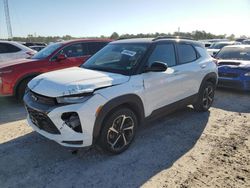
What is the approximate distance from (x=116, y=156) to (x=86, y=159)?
459 millimetres

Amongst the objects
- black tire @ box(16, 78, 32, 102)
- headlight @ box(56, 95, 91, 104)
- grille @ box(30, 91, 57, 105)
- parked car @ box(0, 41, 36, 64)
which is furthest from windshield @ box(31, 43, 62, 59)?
headlight @ box(56, 95, 91, 104)

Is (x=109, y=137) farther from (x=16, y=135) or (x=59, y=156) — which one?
(x=16, y=135)

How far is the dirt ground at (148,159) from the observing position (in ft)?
10.1

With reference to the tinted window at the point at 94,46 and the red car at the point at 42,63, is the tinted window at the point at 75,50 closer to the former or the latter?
the red car at the point at 42,63

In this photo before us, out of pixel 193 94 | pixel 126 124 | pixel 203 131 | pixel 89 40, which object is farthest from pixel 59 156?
pixel 89 40

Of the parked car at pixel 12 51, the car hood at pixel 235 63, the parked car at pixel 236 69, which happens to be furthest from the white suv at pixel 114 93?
the parked car at pixel 12 51

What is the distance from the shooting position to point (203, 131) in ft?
15.1

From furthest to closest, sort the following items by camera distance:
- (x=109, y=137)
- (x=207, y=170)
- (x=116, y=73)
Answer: (x=116, y=73), (x=109, y=137), (x=207, y=170)

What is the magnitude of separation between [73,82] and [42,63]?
3568 mm

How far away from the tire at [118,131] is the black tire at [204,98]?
2.23 metres

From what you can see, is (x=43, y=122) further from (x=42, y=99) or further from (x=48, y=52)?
(x=48, y=52)

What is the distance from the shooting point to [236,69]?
7.41 m

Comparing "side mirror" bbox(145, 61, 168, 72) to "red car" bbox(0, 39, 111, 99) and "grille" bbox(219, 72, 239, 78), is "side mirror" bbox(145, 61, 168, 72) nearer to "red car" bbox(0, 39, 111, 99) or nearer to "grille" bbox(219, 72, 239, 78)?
"red car" bbox(0, 39, 111, 99)

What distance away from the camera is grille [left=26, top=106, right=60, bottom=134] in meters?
3.21
